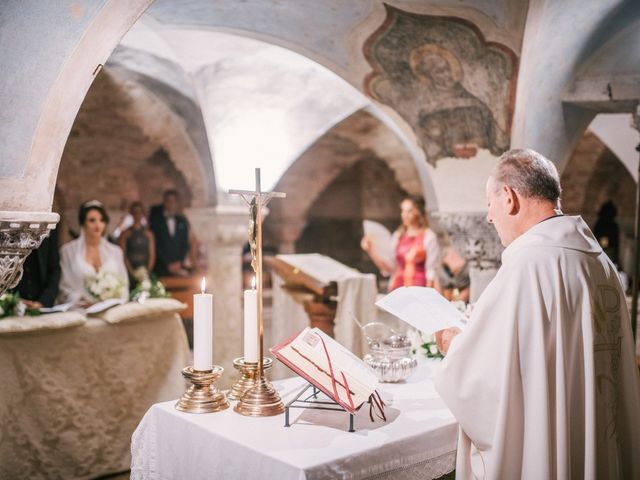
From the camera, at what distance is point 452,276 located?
8086 millimetres

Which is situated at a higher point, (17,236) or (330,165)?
Result: (330,165)

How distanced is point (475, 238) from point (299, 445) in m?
4.05

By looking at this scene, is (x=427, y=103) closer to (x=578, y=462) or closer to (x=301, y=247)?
(x=578, y=462)

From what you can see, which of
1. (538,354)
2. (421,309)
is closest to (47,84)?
(421,309)

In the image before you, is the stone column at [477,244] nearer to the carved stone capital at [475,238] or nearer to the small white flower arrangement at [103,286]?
the carved stone capital at [475,238]

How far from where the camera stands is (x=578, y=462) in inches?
92.0

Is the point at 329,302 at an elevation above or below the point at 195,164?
below

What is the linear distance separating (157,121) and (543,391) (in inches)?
248

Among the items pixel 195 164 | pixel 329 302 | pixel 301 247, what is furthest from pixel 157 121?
pixel 301 247

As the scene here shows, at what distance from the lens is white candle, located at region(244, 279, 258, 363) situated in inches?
102

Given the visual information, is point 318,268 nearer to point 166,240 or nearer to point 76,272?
point 76,272

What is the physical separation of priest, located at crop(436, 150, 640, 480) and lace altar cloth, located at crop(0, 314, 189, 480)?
3.31 metres

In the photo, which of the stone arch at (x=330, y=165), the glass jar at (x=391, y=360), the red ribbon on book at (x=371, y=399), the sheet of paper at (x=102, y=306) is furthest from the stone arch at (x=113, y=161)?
the red ribbon on book at (x=371, y=399)

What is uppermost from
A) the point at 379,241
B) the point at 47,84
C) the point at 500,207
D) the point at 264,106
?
the point at 264,106
